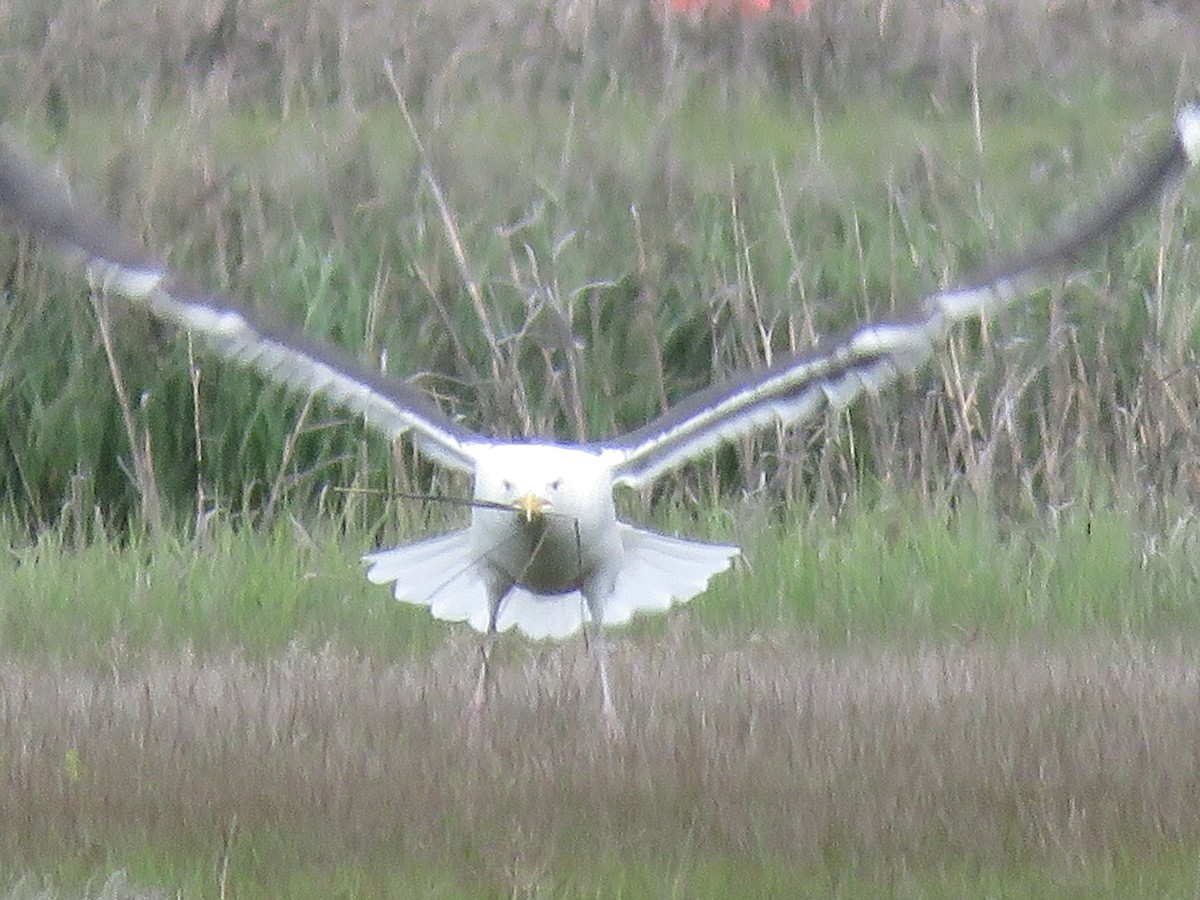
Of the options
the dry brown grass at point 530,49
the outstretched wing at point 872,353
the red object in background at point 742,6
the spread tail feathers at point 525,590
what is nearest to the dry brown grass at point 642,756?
the spread tail feathers at point 525,590

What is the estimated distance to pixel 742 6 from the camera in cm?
1319

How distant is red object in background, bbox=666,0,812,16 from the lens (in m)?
13.1

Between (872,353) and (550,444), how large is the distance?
2.69 ft

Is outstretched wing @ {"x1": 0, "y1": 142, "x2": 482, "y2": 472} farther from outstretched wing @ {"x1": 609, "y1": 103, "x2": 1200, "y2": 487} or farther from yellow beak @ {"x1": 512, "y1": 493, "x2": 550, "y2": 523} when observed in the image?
outstretched wing @ {"x1": 609, "y1": 103, "x2": 1200, "y2": 487}

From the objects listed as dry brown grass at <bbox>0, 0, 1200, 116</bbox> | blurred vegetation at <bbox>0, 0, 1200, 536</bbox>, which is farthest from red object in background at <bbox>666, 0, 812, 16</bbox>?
blurred vegetation at <bbox>0, 0, 1200, 536</bbox>

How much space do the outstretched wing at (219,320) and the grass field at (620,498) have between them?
591 mm

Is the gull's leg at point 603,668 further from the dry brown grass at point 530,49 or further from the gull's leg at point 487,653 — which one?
the dry brown grass at point 530,49

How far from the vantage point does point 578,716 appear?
5691mm

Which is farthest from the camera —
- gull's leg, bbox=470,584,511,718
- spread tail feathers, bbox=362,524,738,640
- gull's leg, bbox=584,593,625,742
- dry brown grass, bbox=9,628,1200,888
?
spread tail feathers, bbox=362,524,738,640

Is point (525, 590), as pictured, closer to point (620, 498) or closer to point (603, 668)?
point (603, 668)

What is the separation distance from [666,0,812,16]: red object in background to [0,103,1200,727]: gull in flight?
6.99 m

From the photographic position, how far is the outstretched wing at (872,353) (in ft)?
18.4

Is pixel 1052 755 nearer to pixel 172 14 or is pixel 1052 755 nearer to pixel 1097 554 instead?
pixel 1097 554

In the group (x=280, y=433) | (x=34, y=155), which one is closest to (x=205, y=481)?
(x=280, y=433)
